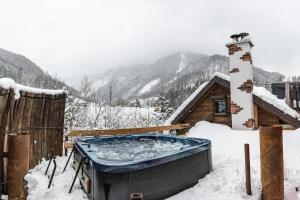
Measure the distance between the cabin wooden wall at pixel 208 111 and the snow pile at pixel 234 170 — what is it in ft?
4.05

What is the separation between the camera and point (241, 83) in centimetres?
1016

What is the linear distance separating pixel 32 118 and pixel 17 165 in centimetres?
578

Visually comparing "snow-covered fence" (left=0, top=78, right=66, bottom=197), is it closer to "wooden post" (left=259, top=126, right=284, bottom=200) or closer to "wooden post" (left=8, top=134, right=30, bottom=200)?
"wooden post" (left=8, top=134, right=30, bottom=200)

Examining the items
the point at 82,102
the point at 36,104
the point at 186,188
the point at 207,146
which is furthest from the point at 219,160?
the point at 82,102

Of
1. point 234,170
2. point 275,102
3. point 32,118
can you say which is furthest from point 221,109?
point 32,118

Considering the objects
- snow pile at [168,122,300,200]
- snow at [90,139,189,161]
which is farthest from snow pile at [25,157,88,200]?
snow pile at [168,122,300,200]

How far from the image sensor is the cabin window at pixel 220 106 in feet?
36.4

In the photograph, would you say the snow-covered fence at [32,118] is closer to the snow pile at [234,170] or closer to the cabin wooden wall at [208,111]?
the snow pile at [234,170]

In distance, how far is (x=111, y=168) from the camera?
4.81 m

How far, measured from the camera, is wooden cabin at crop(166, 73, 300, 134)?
31.2 feet

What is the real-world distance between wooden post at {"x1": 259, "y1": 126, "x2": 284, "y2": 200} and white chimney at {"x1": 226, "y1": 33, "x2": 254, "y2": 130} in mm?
5392

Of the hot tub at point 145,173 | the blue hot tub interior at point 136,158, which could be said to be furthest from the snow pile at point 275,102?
the hot tub at point 145,173

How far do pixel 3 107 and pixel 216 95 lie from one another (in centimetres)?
783

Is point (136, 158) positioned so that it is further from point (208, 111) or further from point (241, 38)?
point (241, 38)
